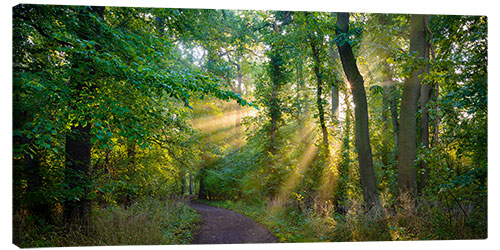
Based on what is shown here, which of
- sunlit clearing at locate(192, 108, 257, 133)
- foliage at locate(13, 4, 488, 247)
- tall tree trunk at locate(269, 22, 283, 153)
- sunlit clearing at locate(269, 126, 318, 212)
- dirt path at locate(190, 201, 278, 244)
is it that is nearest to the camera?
foliage at locate(13, 4, 488, 247)

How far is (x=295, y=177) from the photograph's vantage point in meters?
7.02

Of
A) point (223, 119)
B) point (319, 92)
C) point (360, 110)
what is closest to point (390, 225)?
point (360, 110)

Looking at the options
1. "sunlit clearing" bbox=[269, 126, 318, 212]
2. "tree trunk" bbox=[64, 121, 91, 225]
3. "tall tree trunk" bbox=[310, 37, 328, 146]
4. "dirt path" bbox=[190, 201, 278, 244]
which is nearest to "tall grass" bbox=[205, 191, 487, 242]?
"dirt path" bbox=[190, 201, 278, 244]

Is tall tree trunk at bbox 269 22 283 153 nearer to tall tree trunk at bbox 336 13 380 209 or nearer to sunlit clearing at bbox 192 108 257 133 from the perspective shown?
sunlit clearing at bbox 192 108 257 133

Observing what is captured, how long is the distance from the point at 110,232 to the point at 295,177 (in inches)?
179

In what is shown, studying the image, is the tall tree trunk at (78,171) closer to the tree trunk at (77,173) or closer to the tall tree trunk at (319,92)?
the tree trunk at (77,173)

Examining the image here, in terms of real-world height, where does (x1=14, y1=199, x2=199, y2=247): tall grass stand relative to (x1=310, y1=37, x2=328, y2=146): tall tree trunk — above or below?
below

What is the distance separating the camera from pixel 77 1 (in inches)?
143

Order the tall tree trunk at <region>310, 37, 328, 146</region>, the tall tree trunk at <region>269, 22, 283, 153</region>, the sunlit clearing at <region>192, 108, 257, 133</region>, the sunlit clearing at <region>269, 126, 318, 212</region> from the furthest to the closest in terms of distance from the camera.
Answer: the tall tree trunk at <region>269, 22, 283, 153</region>
the sunlit clearing at <region>192, 108, 257, 133</region>
the sunlit clearing at <region>269, 126, 318, 212</region>
the tall tree trunk at <region>310, 37, 328, 146</region>

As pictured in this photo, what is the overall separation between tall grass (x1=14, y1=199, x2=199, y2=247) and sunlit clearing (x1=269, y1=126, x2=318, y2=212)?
2.70 meters

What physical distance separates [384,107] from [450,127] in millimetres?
4936

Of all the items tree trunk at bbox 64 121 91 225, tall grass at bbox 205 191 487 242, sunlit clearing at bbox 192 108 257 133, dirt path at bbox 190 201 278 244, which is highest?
sunlit clearing at bbox 192 108 257 133

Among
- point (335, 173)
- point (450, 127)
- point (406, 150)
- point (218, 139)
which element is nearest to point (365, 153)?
point (406, 150)

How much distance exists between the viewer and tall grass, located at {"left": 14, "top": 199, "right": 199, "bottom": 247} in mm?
3461
